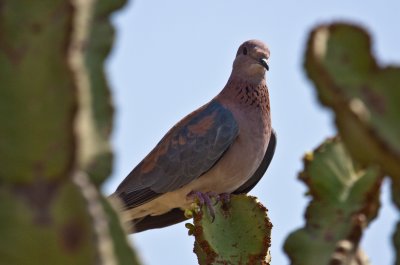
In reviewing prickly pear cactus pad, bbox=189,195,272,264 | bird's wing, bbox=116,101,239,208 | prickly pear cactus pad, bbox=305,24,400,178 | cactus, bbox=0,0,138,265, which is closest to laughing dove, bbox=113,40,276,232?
bird's wing, bbox=116,101,239,208

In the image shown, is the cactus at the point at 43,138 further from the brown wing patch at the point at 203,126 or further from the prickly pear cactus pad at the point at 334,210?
the brown wing patch at the point at 203,126

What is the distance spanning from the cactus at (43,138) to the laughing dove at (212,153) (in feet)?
14.2

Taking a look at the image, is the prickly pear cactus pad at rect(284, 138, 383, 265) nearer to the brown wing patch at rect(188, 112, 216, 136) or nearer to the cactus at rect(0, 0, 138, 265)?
the cactus at rect(0, 0, 138, 265)

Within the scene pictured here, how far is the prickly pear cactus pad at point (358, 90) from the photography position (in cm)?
249

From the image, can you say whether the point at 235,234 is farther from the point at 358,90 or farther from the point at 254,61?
the point at 254,61

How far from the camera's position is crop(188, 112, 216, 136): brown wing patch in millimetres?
6844

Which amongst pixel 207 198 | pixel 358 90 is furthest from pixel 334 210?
pixel 207 198

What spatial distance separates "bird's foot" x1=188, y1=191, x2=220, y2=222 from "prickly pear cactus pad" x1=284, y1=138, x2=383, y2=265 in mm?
1400

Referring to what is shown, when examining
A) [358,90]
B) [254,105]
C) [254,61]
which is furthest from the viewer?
[254,61]

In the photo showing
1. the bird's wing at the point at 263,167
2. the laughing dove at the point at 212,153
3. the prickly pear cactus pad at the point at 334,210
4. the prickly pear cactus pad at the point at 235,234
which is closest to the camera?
the prickly pear cactus pad at the point at 334,210

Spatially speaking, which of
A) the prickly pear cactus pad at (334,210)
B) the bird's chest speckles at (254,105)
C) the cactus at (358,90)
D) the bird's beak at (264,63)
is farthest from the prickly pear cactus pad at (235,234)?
the bird's beak at (264,63)

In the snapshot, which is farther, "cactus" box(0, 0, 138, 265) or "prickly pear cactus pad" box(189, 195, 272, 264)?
"prickly pear cactus pad" box(189, 195, 272, 264)

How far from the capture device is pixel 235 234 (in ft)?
14.8

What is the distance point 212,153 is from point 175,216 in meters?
0.57
